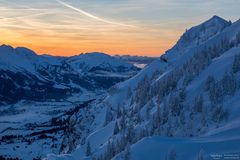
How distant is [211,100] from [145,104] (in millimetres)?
37934

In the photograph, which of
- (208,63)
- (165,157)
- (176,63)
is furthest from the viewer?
(176,63)

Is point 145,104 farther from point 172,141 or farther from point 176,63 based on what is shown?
point 172,141

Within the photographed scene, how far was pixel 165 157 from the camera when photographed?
188 feet

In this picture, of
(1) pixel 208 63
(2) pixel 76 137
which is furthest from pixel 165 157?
(2) pixel 76 137

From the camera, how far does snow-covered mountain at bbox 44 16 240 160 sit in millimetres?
60344

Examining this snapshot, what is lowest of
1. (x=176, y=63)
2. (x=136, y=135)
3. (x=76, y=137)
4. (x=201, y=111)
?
(x=76, y=137)

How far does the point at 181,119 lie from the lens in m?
102

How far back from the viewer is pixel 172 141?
61.8 meters

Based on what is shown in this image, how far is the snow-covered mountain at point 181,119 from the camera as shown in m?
60.3

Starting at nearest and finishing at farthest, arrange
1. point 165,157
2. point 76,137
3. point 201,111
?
1. point 165,157
2. point 201,111
3. point 76,137

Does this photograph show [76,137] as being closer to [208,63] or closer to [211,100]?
[208,63]

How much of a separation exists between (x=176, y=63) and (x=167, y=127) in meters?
79.1

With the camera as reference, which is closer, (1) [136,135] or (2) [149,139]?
(2) [149,139]

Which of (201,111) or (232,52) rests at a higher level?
(232,52)
